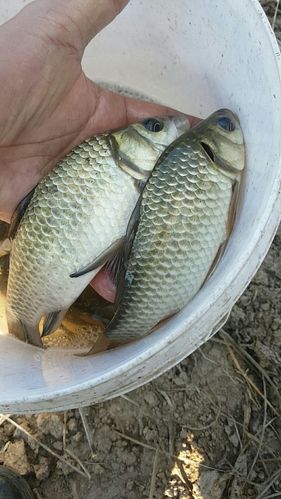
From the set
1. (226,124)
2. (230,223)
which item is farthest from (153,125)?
(230,223)

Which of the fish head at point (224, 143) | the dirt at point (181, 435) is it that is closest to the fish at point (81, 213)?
the fish head at point (224, 143)

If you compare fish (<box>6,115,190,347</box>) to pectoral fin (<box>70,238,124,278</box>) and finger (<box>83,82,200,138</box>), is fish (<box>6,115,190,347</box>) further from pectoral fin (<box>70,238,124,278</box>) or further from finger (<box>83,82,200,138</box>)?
finger (<box>83,82,200,138</box>)

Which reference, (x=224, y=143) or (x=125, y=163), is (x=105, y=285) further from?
(x=224, y=143)

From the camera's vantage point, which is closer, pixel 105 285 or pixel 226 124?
pixel 226 124

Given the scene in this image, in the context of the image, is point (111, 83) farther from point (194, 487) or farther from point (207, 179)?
point (194, 487)

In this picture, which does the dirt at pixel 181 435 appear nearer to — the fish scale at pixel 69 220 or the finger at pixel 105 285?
the finger at pixel 105 285

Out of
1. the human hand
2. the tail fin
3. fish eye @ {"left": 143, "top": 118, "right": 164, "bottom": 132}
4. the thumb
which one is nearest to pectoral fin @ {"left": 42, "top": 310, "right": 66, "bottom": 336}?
the tail fin
